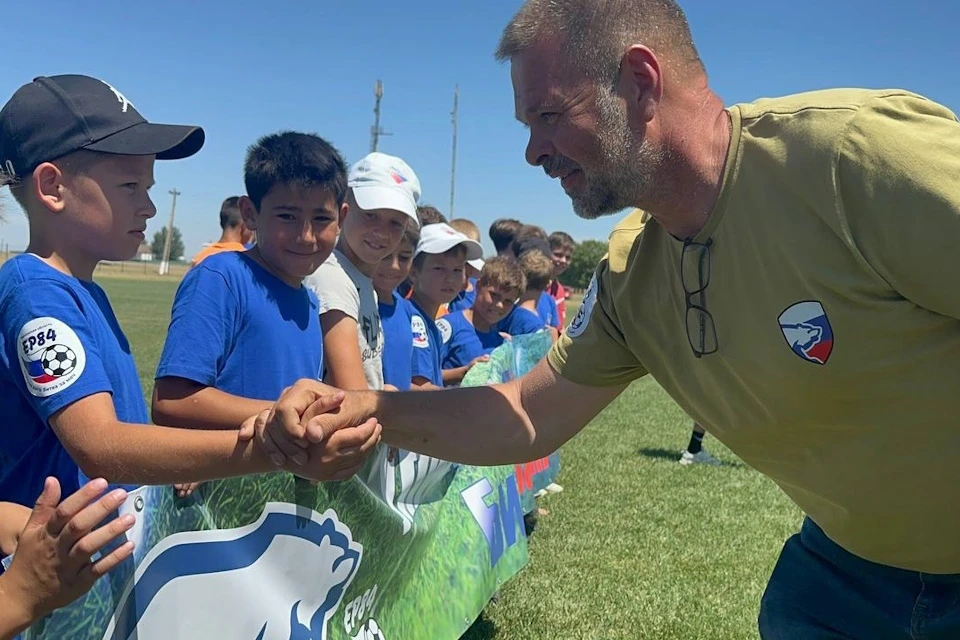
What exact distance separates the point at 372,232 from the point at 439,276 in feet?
5.13

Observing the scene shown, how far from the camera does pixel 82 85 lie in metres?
2.29

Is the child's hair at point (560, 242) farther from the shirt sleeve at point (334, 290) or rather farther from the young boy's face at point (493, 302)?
the shirt sleeve at point (334, 290)

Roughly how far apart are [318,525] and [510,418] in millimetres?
772

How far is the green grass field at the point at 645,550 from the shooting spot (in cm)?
447

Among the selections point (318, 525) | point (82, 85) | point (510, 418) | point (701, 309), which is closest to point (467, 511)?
point (510, 418)

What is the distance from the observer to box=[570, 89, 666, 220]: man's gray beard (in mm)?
2176

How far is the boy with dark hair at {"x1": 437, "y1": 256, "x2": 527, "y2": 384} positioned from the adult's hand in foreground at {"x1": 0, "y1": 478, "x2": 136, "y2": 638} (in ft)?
13.4

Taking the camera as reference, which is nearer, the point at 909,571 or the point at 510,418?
the point at 909,571

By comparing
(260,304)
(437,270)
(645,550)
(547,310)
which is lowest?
(645,550)

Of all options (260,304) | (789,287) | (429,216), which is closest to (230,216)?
(429,216)

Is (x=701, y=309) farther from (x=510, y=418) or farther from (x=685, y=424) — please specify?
(x=685, y=424)

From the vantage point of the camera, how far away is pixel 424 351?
473cm

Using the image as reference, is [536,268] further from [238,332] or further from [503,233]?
[238,332]

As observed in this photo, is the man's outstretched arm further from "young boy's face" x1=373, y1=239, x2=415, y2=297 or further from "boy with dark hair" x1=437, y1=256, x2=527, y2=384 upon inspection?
"boy with dark hair" x1=437, y1=256, x2=527, y2=384
